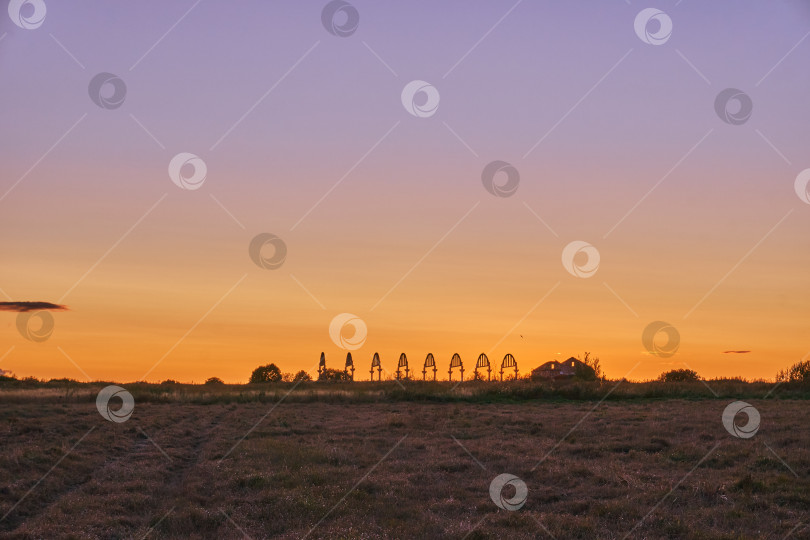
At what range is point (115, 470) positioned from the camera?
2219 centimetres

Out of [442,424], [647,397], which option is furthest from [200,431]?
[647,397]

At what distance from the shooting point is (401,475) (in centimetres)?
2125

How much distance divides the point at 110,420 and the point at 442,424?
16.8 m

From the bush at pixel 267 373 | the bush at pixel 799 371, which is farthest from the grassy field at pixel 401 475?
the bush at pixel 267 373

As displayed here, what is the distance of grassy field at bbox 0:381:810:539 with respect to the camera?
1552 centimetres

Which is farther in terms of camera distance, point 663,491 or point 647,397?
point 647,397

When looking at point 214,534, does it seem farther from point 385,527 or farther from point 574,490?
point 574,490

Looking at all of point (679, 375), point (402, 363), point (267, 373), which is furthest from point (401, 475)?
point (267, 373)

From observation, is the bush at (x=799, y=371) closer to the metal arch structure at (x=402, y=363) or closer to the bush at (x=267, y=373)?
the metal arch structure at (x=402, y=363)

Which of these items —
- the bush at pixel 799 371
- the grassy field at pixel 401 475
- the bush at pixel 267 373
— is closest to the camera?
the grassy field at pixel 401 475

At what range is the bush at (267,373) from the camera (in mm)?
126381

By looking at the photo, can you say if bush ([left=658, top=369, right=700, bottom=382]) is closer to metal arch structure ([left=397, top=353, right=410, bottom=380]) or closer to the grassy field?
metal arch structure ([left=397, top=353, right=410, bottom=380])

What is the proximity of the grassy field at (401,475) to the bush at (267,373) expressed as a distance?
284 feet

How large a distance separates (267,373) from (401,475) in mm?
110686
